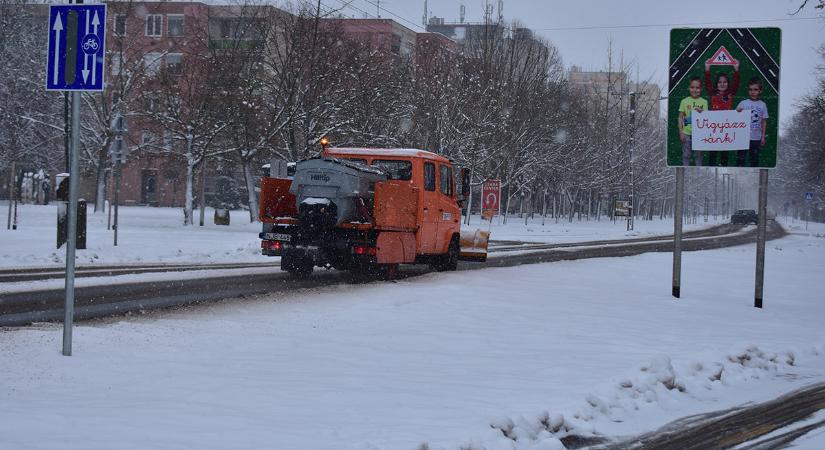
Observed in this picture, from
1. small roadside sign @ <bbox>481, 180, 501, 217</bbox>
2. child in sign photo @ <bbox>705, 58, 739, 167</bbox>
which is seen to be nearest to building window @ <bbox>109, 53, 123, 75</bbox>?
small roadside sign @ <bbox>481, 180, 501, 217</bbox>

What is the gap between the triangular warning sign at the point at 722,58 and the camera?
16.4 meters

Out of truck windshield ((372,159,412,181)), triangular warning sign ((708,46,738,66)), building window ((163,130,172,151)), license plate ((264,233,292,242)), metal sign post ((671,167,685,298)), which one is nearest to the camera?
triangular warning sign ((708,46,738,66))

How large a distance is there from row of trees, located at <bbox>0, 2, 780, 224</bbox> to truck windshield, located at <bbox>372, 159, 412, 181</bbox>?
18.6 meters

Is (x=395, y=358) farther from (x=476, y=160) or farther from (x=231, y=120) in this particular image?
(x=476, y=160)

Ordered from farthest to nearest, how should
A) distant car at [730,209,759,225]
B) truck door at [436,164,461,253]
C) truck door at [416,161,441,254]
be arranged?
distant car at [730,209,759,225] → truck door at [436,164,461,253] → truck door at [416,161,441,254]

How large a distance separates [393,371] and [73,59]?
152 inches

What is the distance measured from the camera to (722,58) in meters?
16.4

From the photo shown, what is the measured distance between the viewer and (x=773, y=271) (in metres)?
26.2

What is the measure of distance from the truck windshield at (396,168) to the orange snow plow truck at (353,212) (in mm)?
12

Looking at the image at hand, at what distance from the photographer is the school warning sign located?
16281mm

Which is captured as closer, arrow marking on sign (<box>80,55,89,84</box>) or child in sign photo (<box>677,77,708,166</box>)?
arrow marking on sign (<box>80,55,89,84</box>)

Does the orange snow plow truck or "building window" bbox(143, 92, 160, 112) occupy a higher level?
"building window" bbox(143, 92, 160, 112)

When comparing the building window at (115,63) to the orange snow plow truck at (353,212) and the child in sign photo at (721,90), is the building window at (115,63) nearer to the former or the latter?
the orange snow plow truck at (353,212)

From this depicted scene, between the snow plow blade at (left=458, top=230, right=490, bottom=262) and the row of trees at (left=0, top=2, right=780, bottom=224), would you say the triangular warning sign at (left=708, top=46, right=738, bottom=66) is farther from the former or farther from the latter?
the row of trees at (left=0, top=2, right=780, bottom=224)
